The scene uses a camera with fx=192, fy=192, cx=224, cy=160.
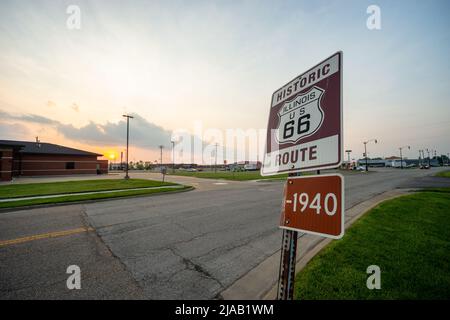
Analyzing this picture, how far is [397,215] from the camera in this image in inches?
243

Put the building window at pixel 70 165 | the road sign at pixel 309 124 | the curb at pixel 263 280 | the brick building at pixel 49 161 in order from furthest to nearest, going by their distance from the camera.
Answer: the building window at pixel 70 165, the brick building at pixel 49 161, the curb at pixel 263 280, the road sign at pixel 309 124

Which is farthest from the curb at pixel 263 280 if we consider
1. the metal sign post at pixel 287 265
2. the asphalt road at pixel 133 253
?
the metal sign post at pixel 287 265

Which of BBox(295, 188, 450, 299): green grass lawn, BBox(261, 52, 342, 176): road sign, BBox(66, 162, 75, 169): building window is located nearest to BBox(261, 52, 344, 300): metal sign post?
BBox(261, 52, 342, 176): road sign

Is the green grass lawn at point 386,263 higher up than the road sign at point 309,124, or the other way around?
the road sign at point 309,124

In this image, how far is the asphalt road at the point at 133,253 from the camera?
9.14ft

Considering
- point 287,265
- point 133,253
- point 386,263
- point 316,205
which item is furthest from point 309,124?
point 133,253

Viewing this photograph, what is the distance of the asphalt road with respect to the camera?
9.14 feet

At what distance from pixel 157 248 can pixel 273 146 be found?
11.7 feet

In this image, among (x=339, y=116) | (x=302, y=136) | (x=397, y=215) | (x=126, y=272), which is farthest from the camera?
(x=397, y=215)

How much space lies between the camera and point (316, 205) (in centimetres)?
156

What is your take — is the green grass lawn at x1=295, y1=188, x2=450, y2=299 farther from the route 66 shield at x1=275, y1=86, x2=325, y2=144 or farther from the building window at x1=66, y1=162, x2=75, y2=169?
the building window at x1=66, y1=162, x2=75, y2=169

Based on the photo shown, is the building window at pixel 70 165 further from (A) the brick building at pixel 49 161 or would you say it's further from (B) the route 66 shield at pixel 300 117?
(B) the route 66 shield at pixel 300 117
